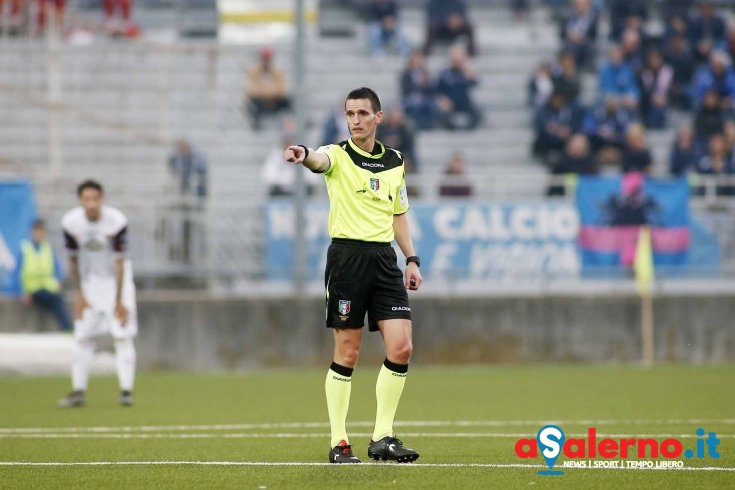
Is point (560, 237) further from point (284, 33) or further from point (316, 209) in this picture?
point (284, 33)

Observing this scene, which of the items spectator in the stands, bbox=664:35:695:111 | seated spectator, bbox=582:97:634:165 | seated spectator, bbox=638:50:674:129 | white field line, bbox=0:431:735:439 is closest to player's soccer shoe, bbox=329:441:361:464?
white field line, bbox=0:431:735:439

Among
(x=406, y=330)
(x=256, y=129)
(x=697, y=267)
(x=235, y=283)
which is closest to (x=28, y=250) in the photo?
(x=235, y=283)

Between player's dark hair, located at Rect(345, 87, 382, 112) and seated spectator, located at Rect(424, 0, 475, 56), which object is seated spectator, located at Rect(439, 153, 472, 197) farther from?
player's dark hair, located at Rect(345, 87, 382, 112)

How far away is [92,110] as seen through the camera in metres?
25.3

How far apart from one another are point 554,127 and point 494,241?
4844 mm

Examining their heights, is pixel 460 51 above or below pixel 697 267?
A: above

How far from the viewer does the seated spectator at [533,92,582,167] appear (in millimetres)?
25359

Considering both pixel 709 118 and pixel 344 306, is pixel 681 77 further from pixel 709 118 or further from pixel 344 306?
pixel 344 306

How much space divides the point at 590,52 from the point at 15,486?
21720mm

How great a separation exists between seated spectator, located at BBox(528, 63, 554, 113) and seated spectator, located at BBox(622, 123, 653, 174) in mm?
2090

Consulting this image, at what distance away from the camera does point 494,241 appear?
21219 mm

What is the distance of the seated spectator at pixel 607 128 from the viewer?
984 inches

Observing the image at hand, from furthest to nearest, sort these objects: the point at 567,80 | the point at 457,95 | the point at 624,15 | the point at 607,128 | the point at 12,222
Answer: the point at 624,15 → the point at 457,95 → the point at 567,80 → the point at 607,128 → the point at 12,222

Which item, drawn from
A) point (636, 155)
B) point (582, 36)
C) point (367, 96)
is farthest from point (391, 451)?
point (582, 36)
